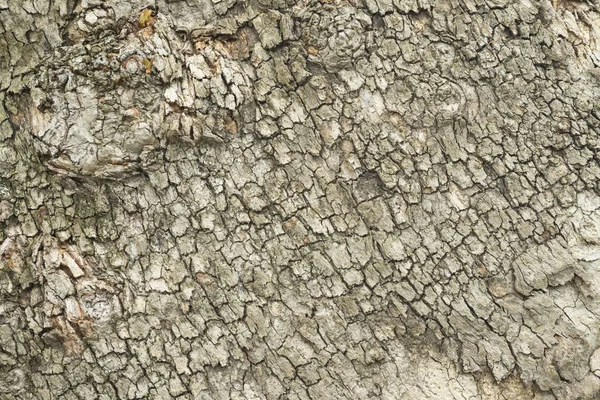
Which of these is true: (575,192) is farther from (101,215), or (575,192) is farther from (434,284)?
(101,215)

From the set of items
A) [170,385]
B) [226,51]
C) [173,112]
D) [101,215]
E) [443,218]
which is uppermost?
[226,51]

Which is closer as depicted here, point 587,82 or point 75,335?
point 75,335

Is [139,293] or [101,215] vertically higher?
[101,215]

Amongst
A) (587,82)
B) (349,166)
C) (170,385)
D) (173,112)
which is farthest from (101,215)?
(587,82)

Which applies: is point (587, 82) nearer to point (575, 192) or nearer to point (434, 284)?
point (575, 192)

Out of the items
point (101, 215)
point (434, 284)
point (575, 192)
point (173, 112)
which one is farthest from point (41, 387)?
point (575, 192)

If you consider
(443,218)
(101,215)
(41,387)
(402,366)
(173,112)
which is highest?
(173,112)
